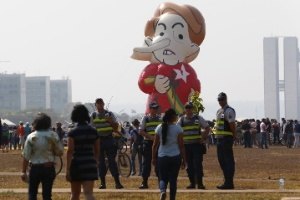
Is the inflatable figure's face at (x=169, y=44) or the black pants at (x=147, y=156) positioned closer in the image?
the black pants at (x=147, y=156)

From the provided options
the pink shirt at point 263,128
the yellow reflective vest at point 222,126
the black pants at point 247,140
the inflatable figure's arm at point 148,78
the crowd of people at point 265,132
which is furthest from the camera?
the black pants at point 247,140

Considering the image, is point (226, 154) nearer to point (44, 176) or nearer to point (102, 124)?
point (102, 124)

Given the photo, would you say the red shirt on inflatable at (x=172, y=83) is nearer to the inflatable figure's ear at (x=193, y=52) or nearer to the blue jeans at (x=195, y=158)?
the inflatable figure's ear at (x=193, y=52)

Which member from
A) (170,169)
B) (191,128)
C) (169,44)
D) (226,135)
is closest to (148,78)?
(169,44)

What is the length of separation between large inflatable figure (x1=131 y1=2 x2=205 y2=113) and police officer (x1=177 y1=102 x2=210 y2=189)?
26797mm

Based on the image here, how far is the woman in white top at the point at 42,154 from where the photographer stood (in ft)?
53.9

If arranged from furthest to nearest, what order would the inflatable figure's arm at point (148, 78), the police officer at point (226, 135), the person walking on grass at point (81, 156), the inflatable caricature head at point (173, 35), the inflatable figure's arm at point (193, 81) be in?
1. the inflatable figure's arm at point (193, 81)
2. the inflatable figure's arm at point (148, 78)
3. the inflatable caricature head at point (173, 35)
4. the police officer at point (226, 135)
5. the person walking on grass at point (81, 156)

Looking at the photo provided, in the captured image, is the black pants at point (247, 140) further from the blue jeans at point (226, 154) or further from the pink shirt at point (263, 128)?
the blue jeans at point (226, 154)

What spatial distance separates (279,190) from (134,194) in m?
3.19

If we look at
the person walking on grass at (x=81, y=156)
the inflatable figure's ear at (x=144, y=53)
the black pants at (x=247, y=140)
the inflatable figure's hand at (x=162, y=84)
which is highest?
the inflatable figure's ear at (x=144, y=53)

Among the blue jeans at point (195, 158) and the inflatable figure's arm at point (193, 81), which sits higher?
the inflatable figure's arm at point (193, 81)

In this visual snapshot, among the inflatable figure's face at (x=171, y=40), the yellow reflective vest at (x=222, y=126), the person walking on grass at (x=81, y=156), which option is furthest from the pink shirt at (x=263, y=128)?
the person walking on grass at (x=81, y=156)

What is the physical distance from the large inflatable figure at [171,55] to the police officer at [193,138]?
26.8 m

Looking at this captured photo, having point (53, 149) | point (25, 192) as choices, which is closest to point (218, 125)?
point (25, 192)
